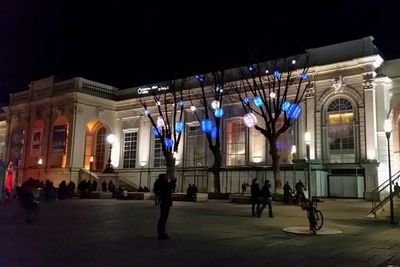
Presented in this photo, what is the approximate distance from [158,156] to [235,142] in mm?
10720

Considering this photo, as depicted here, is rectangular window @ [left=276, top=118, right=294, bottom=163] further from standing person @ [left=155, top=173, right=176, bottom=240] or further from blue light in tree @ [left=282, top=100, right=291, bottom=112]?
standing person @ [left=155, top=173, right=176, bottom=240]

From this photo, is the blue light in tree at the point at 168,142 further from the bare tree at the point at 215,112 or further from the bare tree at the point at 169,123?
the bare tree at the point at 215,112

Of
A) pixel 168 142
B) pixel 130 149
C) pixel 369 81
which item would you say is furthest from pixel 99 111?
pixel 369 81

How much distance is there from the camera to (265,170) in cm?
3650

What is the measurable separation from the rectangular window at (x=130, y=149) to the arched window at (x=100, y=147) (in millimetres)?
3154

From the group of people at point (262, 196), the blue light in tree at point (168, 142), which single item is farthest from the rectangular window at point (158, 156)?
the group of people at point (262, 196)

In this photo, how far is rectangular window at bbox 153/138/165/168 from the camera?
47156mm

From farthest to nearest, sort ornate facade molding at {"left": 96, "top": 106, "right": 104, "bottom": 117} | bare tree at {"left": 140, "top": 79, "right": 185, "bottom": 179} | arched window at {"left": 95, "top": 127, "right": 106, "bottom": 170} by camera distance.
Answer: arched window at {"left": 95, "top": 127, "right": 106, "bottom": 170} → ornate facade molding at {"left": 96, "top": 106, "right": 104, "bottom": 117} → bare tree at {"left": 140, "top": 79, "right": 185, "bottom": 179}

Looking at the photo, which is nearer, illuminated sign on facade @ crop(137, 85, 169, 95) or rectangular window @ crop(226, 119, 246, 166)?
rectangular window @ crop(226, 119, 246, 166)

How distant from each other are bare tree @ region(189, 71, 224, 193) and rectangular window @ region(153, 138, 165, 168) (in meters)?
6.69

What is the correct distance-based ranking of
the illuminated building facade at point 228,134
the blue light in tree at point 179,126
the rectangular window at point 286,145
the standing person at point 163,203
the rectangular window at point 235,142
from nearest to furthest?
the standing person at point 163,203, the illuminated building facade at point 228,134, the rectangular window at point 286,145, the blue light in tree at point 179,126, the rectangular window at point 235,142

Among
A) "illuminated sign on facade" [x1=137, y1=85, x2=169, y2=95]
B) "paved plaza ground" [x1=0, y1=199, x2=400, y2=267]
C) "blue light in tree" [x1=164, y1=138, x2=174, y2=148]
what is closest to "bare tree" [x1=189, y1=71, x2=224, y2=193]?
"illuminated sign on facade" [x1=137, y1=85, x2=169, y2=95]

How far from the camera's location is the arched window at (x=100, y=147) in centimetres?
5209

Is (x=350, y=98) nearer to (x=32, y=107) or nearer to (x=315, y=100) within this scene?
(x=315, y=100)
